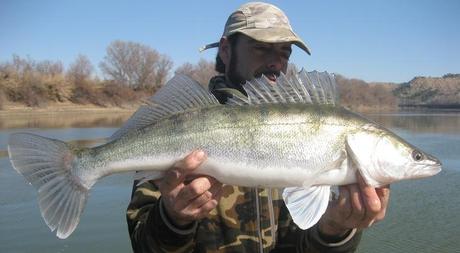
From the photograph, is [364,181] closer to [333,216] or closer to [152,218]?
[333,216]

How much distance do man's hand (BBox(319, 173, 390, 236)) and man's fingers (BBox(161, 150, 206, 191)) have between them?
1.01 meters

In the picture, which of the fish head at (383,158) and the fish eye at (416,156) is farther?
the fish eye at (416,156)

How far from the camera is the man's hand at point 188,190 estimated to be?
2.85m

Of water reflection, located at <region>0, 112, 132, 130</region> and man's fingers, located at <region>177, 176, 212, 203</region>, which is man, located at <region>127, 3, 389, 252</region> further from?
water reflection, located at <region>0, 112, 132, 130</region>

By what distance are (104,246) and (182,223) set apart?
5.65 meters

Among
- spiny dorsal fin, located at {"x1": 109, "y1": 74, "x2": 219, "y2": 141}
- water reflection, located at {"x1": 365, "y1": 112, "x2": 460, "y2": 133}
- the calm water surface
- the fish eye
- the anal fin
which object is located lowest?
the calm water surface

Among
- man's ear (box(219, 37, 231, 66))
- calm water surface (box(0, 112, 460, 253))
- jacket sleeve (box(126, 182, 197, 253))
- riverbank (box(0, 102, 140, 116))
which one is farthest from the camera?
riverbank (box(0, 102, 140, 116))

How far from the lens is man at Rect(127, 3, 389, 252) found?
2938mm

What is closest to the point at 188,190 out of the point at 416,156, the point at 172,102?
the point at 172,102

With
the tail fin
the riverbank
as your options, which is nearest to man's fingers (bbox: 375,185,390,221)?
the tail fin

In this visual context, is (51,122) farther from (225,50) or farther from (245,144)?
(245,144)

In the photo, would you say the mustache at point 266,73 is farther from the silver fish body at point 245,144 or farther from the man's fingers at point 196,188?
the man's fingers at point 196,188

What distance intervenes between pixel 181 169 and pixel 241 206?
0.99 metres

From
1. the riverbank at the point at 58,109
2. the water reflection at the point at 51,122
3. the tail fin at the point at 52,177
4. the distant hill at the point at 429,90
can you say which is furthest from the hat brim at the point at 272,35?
the distant hill at the point at 429,90
